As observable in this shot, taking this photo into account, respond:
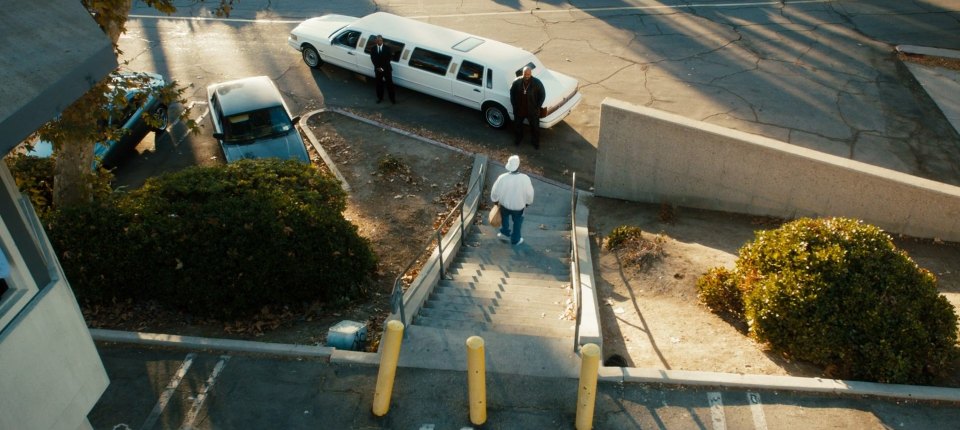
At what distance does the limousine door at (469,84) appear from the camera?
14.7 metres

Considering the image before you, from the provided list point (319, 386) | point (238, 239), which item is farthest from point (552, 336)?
point (238, 239)

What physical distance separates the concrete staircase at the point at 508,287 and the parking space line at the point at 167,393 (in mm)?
2530

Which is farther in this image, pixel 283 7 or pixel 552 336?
pixel 283 7

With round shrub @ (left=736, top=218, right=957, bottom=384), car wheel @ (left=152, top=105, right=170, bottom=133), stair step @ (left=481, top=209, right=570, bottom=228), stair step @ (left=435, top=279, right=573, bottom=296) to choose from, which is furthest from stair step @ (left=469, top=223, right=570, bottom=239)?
car wheel @ (left=152, top=105, right=170, bottom=133)

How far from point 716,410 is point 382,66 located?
10743 millimetres

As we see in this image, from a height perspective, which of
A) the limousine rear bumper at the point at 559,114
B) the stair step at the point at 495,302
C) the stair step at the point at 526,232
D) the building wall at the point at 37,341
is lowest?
the stair step at the point at 526,232

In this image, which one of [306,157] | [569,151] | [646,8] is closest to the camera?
[306,157]

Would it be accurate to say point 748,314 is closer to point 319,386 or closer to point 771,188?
point 771,188

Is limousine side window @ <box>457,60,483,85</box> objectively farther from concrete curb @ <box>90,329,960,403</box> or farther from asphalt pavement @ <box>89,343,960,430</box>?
asphalt pavement @ <box>89,343,960,430</box>

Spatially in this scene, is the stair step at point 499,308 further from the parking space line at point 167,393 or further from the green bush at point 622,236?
the parking space line at point 167,393

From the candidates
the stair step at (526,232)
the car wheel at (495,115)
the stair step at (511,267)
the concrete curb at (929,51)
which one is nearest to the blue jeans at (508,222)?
the stair step at (526,232)

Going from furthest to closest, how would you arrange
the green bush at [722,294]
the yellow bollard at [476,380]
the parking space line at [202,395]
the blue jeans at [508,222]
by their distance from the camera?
the blue jeans at [508,222], the green bush at [722,294], the parking space line at [202,395], the yellow bollard at [476,380]

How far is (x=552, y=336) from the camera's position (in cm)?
823

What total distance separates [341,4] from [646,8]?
349 inches
